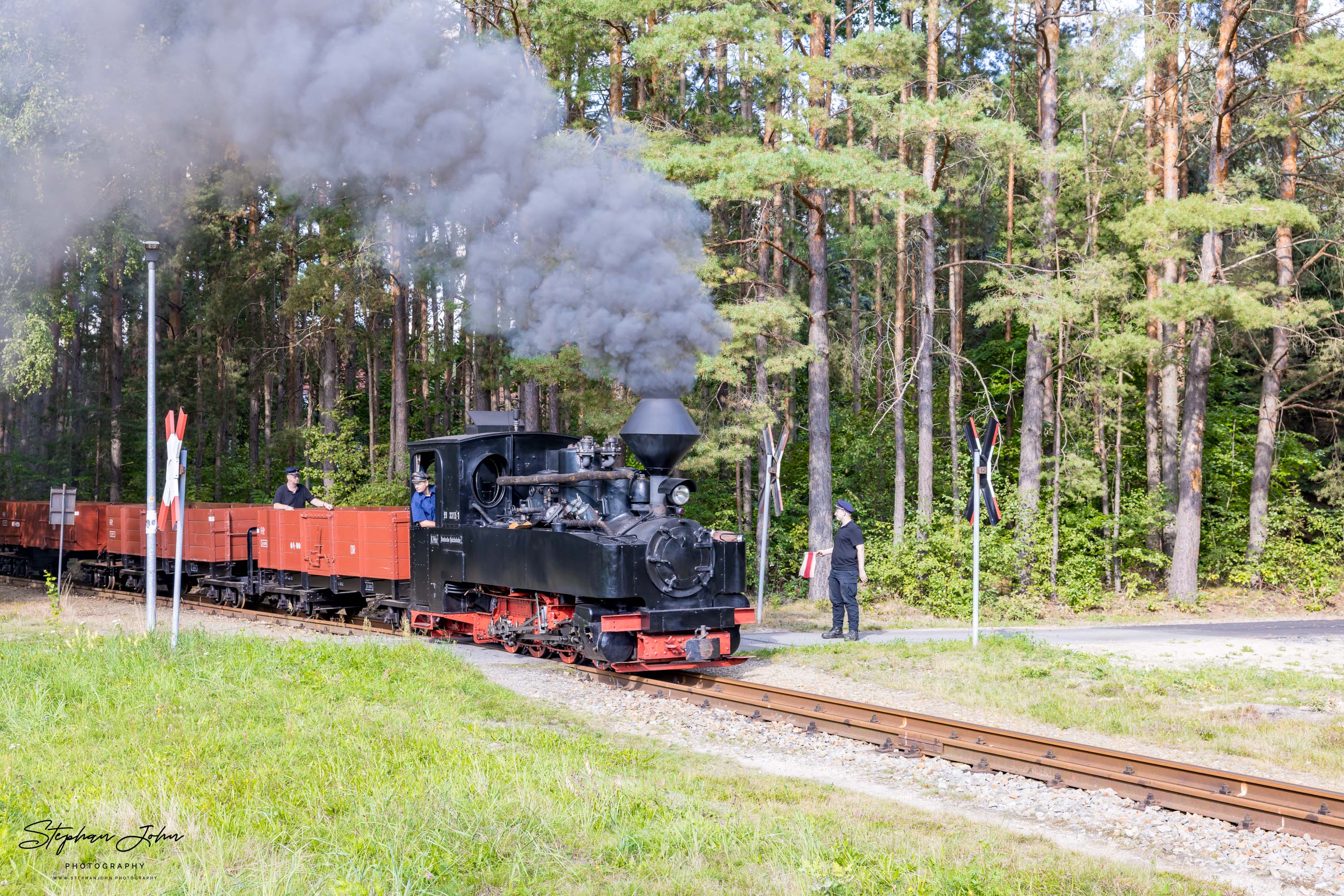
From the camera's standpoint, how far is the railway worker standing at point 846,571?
13344 mm

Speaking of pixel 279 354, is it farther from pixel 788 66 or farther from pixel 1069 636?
pixel 1069 636

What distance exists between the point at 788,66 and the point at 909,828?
13.5 m

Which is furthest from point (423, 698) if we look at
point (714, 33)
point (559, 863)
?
point (714, 33)

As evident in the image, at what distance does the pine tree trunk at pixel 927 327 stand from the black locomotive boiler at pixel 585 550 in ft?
31.7

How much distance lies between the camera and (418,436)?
4297 centimetres

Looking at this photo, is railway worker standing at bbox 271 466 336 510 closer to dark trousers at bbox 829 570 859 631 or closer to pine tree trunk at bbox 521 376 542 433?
pine tree trunk at bbox 521 376 542 433

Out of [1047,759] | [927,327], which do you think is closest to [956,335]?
[927,327]

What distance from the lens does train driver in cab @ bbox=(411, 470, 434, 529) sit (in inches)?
524

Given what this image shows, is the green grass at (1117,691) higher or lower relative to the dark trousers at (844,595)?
lower

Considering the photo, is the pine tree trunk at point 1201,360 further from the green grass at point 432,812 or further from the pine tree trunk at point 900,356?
the green grass at point 432,812

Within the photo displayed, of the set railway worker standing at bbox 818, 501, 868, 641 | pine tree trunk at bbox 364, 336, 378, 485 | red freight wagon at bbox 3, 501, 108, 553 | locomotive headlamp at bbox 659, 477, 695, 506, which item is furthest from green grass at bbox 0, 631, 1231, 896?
pine tree trunk at bbox 364, 336, 378, 485

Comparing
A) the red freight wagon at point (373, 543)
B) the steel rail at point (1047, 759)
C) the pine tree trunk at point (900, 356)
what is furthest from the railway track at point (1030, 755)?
the pine tree trunk at point (900, 356)

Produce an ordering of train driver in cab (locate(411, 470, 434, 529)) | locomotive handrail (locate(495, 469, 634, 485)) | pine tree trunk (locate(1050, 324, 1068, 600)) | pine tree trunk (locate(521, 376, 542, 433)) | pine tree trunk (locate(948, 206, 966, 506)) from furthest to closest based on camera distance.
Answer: pine tree trunk (locate(521, 376, 542, 433)) < pine tree trunk (locate(948, 206, 966, 506)) < pine tree trunk (locate(1050, 324, 1068, 600)) < train driver in cab (locate(411, 470, 434, 529)) < locomotive handrail (locate(495, 469, 634, 485))

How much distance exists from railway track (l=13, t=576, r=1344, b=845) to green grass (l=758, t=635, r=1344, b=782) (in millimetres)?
939
